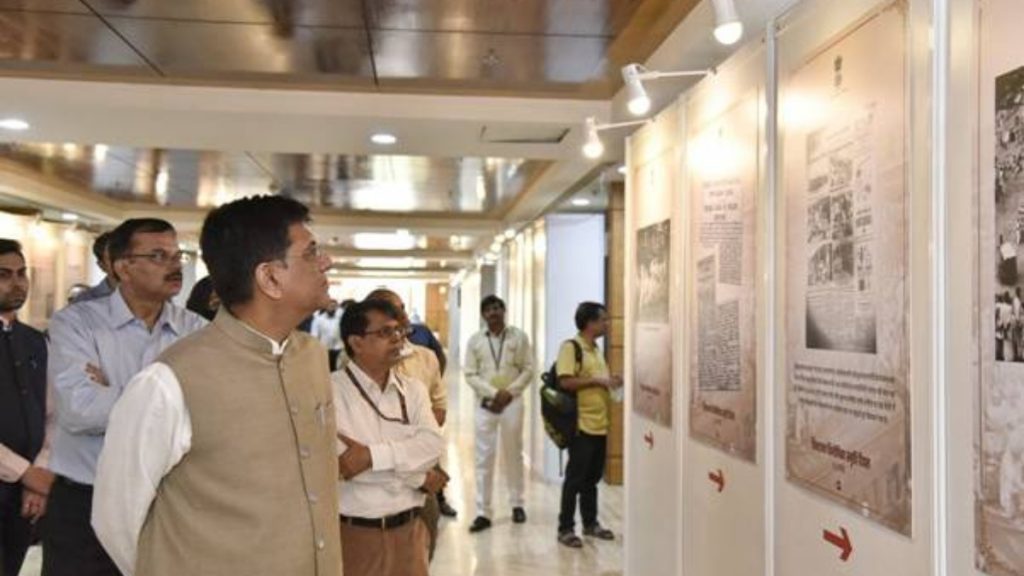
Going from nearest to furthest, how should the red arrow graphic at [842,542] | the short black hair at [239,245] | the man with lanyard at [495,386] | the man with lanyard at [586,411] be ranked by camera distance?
the short black hair at [239,245] < the red arrow graphic at [842,542] < the man with lanyard at [586,411] < the man with lanyard at [495,386]

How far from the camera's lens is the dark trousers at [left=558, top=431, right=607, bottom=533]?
589cm

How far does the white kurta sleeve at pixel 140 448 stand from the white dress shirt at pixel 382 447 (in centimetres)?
86

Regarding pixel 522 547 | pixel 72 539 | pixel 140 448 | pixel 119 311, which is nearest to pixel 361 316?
pixel 119 311

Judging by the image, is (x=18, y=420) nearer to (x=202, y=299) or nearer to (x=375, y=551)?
(x=202, y=299)

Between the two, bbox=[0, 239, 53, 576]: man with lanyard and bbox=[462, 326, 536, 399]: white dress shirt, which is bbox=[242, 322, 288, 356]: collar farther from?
bbox=[462, 326, 536, 399]: white dress shirt

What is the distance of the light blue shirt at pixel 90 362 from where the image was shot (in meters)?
2.48

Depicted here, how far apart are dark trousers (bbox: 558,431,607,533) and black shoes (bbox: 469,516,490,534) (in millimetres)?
578

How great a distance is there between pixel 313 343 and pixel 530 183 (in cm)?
655

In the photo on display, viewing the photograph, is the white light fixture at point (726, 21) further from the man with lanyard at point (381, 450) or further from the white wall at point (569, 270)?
the white wall at point (569, 270)

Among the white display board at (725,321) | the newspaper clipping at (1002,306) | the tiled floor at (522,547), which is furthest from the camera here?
the tiled floor at (522,547)

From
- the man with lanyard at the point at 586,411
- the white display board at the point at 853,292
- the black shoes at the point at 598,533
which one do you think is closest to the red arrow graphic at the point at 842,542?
the white display board at the point at 853,292

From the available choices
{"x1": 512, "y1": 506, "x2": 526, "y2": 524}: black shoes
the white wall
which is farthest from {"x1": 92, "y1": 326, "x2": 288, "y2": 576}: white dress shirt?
the white wall

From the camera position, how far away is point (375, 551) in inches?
104

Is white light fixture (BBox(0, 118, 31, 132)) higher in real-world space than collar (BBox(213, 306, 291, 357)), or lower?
higher
